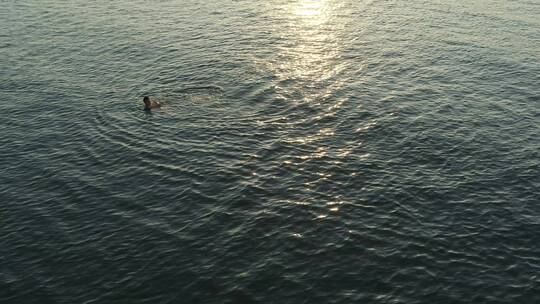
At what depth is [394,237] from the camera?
39750 mm

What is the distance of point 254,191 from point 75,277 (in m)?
16.8

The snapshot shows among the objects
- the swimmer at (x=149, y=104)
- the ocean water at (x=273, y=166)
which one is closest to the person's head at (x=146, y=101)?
the swimmer at (x=149, y=104)

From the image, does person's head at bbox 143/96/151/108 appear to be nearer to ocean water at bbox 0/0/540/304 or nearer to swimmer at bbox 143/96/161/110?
swimmer at bbox 143/96/161/110

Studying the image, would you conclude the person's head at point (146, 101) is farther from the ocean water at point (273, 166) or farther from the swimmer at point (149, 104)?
the ocean water at point (273, 166)

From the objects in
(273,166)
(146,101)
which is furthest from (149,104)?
(273,166)

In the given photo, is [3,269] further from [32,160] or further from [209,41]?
[209,41]

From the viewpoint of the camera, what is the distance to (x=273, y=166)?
164 ft

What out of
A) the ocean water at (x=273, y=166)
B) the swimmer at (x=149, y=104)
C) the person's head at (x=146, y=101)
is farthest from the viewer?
the swimmer at (x=149, y=104)

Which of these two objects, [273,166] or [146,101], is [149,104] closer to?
[146,101]

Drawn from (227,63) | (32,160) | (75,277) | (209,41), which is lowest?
(75,277)

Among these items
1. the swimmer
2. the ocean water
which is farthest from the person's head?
the ocean water

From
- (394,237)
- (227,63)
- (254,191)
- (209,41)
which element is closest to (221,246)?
(254,191)

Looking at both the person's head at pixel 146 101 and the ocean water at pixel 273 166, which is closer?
the ocean water at pixel 273 166

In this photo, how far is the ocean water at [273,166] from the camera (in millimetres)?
36312
